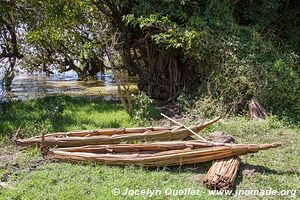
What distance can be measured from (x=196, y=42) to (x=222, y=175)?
4.81 m

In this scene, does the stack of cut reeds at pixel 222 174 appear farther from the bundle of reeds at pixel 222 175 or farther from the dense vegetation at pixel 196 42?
the dense vegetation at pixel 196 42

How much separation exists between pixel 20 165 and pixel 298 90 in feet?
19.3

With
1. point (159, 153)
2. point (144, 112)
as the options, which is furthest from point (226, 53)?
point (159, 153)

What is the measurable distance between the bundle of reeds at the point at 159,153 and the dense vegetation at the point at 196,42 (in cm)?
332

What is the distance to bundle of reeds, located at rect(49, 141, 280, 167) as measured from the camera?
485 cm

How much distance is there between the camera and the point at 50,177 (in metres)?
4.68

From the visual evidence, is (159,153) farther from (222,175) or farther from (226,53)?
(226,53)

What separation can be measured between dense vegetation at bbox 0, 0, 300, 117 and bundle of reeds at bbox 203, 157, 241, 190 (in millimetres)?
3609

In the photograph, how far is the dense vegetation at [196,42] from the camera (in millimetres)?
8242

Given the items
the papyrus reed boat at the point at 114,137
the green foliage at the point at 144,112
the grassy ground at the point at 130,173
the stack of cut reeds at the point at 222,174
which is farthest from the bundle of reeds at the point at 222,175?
the green foliage at the point at 144,112

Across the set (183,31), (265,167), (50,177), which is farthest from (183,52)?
(50,177)

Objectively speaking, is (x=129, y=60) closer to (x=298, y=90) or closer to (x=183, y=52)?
(x=183, y=52)

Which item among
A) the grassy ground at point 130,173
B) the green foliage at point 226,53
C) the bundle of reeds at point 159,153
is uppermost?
the green foliage at point 226,53

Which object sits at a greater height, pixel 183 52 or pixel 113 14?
pixel 113 14
